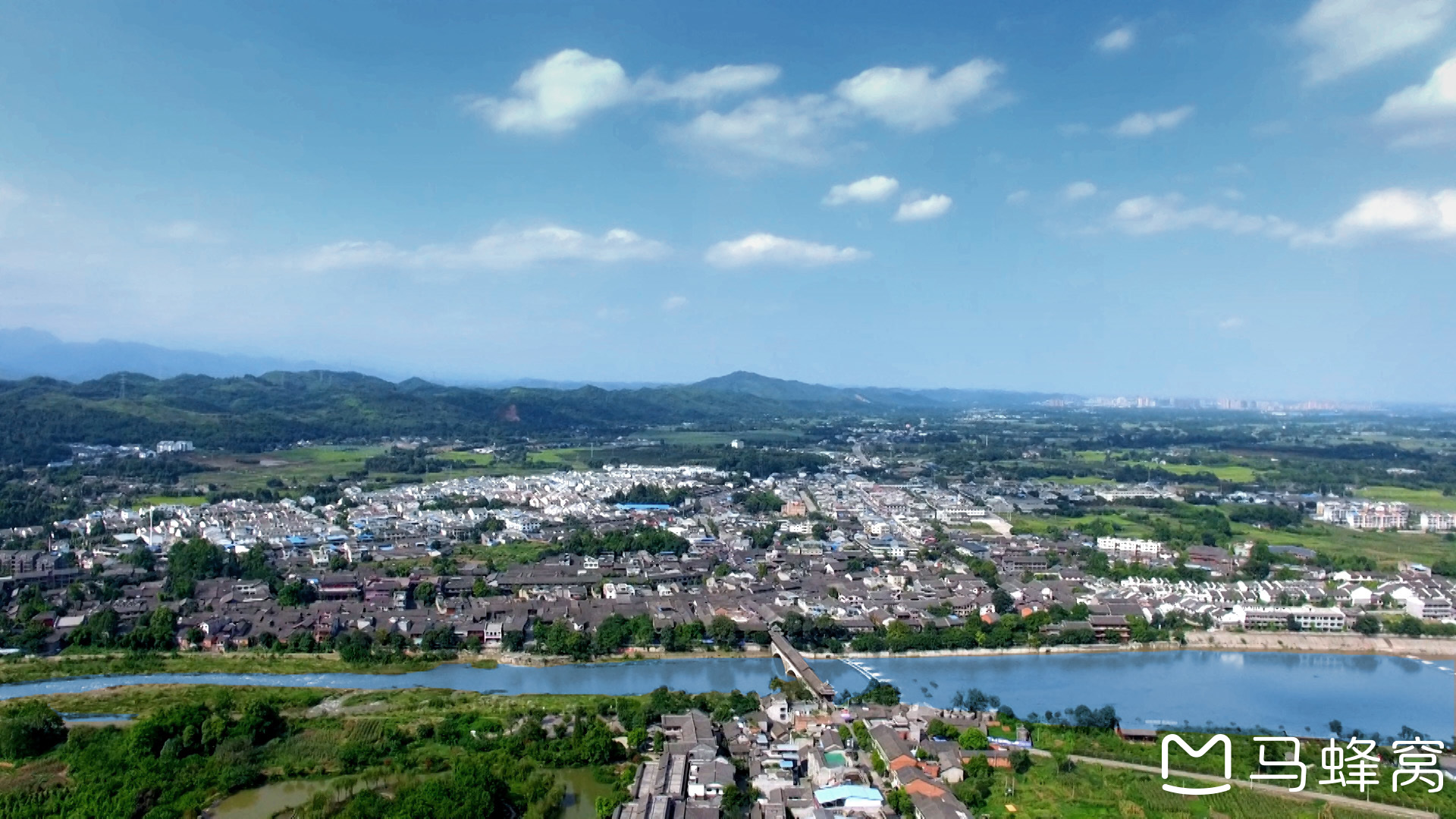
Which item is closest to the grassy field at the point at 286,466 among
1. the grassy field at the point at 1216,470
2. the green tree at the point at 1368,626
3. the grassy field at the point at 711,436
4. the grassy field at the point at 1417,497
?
the grassy field at the point at 711,436

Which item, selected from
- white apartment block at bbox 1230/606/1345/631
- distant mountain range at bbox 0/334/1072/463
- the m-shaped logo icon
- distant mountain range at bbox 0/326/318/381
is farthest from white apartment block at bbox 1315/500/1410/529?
distant mountain range at bbox 0/326/318/381

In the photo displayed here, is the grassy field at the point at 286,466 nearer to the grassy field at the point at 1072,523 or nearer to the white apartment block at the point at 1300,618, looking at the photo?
the grassy field at the point at 1072,523

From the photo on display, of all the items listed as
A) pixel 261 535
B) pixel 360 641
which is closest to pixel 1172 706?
pixel 360 641

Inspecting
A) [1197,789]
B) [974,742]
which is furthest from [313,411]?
[1197,789]

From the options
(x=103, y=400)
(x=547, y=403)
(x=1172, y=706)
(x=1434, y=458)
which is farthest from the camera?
(x=547, y=403)

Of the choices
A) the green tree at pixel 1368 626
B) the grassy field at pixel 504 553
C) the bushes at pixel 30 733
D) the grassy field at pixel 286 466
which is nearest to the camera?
the bushes at pixel 30 733

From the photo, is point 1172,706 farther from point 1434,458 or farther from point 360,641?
point 1434,458

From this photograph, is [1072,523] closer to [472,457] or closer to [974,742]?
[974,742]
